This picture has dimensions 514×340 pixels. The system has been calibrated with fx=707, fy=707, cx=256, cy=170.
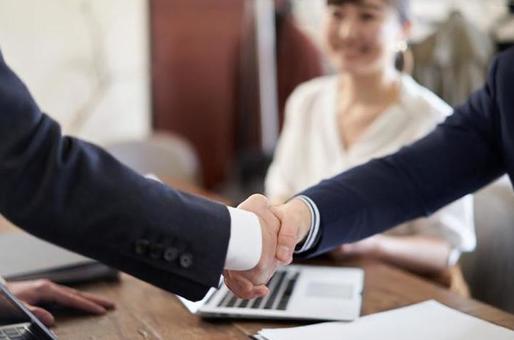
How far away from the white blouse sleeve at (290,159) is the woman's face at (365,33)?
0.64ft

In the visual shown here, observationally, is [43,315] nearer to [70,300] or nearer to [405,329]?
[70,300]

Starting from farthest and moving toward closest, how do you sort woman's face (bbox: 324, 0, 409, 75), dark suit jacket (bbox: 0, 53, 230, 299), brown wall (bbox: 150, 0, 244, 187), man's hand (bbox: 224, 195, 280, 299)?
brown wall (bbox: 150, 0, 244, 187), woman's face (bbox: 324, 0, 409, 75), man's hand (bbox: 224, 195, 280, 299), dark suit jacket (bbox: 0, 53, 230, 299)

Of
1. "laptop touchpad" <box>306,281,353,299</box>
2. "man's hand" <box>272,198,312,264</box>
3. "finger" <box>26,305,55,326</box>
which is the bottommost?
"laptop touchpad" <box>306,281,353,299</box>

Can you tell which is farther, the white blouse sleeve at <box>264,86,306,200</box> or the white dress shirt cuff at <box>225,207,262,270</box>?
the white blouse sleeve at <box>264,86,306,200</box>

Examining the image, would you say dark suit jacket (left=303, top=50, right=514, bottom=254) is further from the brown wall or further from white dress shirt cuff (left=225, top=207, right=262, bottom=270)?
the brown wall

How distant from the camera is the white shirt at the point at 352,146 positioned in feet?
4.95

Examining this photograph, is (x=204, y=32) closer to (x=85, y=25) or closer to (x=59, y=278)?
(x=85, y=25)

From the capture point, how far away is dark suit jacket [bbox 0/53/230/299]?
2.41 ft

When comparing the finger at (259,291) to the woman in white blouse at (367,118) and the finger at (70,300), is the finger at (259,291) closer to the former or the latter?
the finger at (70,300)

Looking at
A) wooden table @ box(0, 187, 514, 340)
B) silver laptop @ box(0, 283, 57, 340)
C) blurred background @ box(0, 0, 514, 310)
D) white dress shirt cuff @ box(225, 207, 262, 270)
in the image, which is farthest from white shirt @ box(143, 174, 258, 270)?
blurred background @ box(0, 0, 514, 310)

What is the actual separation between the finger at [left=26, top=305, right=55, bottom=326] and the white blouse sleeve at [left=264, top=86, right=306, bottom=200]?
36.1 inches

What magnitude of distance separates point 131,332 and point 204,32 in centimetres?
252

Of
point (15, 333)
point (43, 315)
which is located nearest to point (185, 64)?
point (43, 315)

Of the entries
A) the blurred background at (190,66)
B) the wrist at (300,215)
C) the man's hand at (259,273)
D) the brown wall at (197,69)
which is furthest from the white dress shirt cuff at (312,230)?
the brown wall at (197,69)
